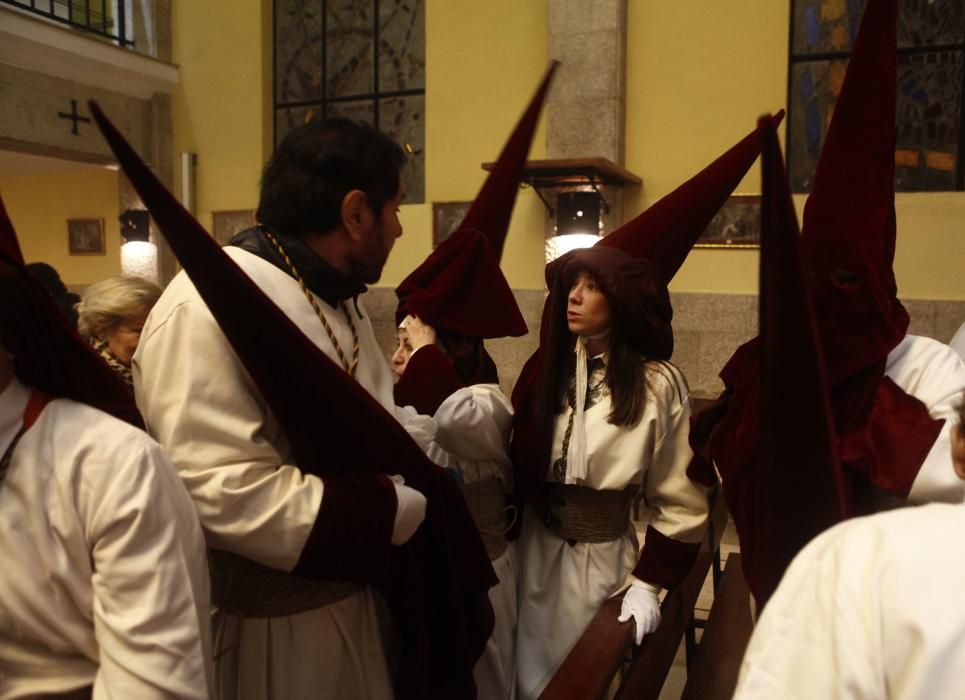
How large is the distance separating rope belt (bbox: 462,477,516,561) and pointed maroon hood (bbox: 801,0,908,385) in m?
1.19

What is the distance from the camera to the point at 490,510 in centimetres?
272

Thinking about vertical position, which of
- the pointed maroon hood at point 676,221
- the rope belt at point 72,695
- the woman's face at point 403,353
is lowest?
the rope belt at point 72,695

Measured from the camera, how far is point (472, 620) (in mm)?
1968

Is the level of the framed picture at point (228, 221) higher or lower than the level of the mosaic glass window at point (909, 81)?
lower

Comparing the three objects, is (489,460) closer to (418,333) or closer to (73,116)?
(418,333)

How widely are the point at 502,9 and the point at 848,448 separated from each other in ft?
20.6

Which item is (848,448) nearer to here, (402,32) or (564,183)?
(564,183)

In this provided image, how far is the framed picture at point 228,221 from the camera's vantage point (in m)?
8.41

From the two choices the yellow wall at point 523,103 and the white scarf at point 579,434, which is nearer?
the white scarf at point 579,434

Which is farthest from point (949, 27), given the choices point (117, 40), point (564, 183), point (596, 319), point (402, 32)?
point (117, 40)

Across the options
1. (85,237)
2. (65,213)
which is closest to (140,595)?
(85,237)

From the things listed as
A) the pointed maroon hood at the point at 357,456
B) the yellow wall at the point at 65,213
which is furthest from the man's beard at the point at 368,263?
the yellow wall at the point at 65,213

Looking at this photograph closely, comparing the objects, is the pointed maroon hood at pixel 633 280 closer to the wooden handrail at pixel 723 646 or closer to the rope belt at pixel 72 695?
the wooden handrail at pixel 723 646

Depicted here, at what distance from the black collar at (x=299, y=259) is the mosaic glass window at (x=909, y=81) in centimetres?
545
